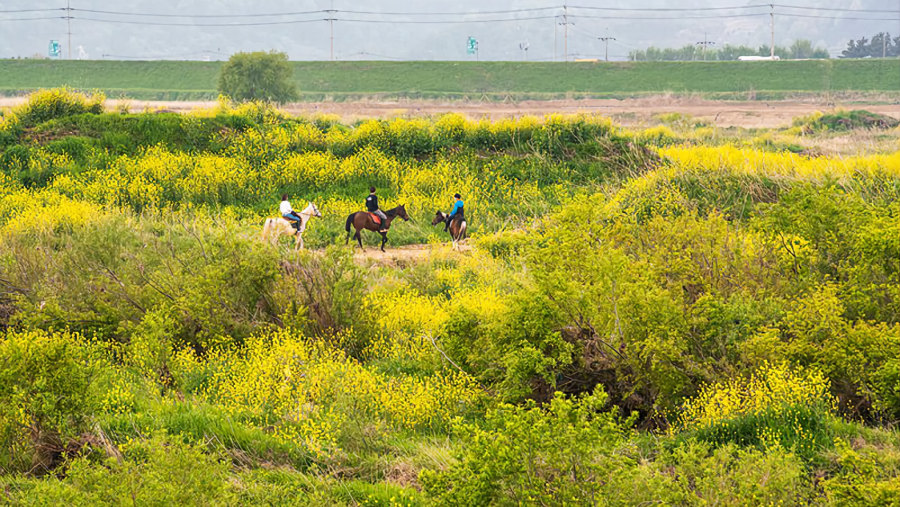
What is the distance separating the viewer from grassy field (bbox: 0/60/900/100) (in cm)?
7631

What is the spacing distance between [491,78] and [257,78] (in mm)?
34926

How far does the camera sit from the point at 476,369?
8703 mm

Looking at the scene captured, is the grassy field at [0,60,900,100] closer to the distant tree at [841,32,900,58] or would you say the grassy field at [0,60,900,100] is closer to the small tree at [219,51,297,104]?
the small tree at [219,51,297,104]

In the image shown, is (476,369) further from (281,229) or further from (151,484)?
(281,229)

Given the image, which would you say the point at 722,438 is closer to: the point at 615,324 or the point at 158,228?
the point at 615,324

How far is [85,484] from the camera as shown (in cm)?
594

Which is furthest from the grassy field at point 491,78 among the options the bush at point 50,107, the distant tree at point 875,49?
the distant tree at point 875,49

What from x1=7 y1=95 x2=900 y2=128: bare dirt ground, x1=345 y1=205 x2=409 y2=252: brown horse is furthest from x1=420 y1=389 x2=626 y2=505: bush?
x1=7 y1=95 x2=900 y2=128: bare dirt ground

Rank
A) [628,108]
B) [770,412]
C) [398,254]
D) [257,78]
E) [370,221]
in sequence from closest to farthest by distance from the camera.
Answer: [770,412] < [370,221] < [398,254] < [257,78] < [628,108]

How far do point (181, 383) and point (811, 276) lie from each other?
20.8 feet

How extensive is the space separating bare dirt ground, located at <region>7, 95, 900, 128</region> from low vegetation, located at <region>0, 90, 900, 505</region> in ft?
110

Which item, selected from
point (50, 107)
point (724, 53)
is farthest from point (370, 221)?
Result: point (724, 53)

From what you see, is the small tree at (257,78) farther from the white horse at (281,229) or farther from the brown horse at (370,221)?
the white horse at (281,229)

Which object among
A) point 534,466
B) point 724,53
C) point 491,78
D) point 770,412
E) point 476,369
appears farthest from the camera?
point 724,53
